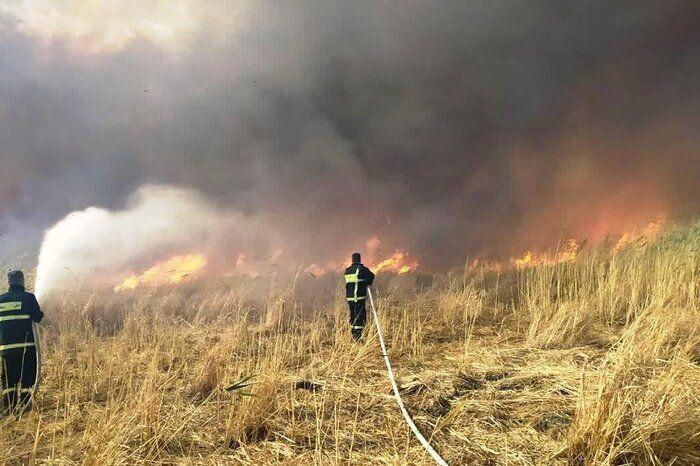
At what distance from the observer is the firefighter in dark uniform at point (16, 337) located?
22.3 ft

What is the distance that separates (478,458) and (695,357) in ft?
12.8

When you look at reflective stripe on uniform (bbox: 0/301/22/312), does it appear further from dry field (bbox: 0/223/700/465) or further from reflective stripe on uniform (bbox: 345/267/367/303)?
reflective stripe on uniform (bbox: 345/267/367/303)

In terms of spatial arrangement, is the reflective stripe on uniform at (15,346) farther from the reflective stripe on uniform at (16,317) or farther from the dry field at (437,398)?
the dry field at (437,398)

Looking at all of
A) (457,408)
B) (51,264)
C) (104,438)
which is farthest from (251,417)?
(51,264)

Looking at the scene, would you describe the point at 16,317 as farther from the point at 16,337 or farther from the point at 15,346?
the point at 15,346

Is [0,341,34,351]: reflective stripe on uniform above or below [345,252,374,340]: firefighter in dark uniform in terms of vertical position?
below

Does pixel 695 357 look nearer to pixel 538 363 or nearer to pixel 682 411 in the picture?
pixel 538 363

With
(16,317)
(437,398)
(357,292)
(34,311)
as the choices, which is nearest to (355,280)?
(357,292)

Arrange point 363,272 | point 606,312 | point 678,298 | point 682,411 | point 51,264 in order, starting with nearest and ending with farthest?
point 682,411 < point 678,298 < point 606,312 < point 363,272 < point 51,264

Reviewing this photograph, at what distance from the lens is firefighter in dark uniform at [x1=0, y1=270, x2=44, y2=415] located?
6.80 meters

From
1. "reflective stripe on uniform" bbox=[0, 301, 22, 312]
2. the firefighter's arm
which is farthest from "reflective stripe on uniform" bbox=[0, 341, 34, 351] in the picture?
"reflective stripe on uniform" bbox=[0, 301, 22, 312]

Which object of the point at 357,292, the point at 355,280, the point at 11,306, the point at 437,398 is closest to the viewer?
the point at 437,398

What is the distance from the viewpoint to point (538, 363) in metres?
6.11

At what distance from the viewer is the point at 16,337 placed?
22.6ft
